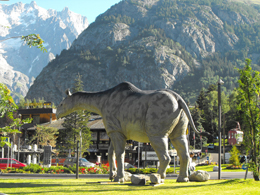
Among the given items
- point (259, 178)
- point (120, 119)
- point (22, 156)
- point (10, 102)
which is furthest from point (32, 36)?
point (22, 156)

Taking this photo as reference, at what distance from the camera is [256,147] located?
13297 millimetres

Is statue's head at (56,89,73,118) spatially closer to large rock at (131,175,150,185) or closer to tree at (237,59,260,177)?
large rock at (131,175,150,185)

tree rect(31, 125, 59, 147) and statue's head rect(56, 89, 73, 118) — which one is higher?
statue's head rect(56, 89, 73, 118)

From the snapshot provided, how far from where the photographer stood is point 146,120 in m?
12.4

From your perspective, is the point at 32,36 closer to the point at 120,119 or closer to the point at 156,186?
the point at 120,119

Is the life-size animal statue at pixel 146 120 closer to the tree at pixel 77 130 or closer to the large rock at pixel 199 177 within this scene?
the large rock at pixel 199 177

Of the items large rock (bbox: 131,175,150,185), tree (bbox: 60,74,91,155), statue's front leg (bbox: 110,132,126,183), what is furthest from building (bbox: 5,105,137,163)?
large rock (bbox: 131,175,150,185)

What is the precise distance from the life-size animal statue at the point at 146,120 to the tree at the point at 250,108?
2.42m

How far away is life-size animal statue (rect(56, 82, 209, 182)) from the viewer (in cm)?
1219

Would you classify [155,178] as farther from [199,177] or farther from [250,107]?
[250,107]

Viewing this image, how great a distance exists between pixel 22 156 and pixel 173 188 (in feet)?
149

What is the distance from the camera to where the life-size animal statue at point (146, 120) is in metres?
12.2

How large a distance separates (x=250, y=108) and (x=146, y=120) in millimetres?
4547

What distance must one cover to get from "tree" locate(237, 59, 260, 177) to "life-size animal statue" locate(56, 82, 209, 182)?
2.42m
